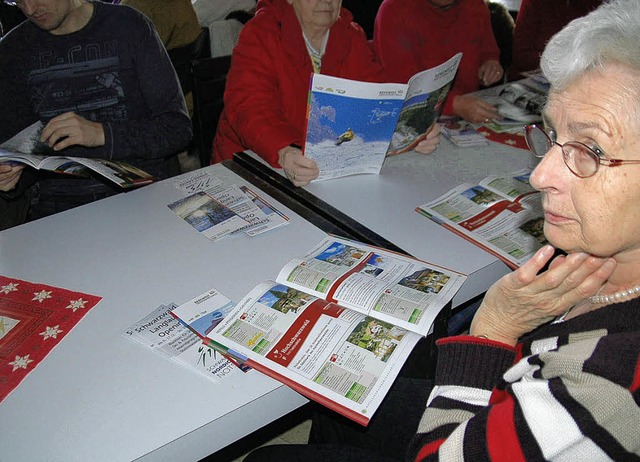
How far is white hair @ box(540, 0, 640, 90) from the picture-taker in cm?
88

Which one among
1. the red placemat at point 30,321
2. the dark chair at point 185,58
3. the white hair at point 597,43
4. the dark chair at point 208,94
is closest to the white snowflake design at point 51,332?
the red placemat at point 30,321

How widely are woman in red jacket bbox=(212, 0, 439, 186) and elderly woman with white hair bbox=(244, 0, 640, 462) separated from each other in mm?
946

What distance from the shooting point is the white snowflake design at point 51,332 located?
1203 mm

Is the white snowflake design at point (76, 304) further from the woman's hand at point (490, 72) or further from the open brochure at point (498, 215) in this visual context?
the woman's hand at point (490, 72)

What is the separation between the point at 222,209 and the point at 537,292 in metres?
0.92

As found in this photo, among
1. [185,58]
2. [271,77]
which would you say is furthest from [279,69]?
[185,58]

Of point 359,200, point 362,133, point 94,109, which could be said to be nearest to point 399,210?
point 359,200

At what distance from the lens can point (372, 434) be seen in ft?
4.25

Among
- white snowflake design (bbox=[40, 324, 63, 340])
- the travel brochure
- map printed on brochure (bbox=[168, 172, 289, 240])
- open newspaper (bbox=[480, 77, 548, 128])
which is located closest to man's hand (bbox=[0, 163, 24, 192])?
map printed on brochure (bbox=[168, 172, 289, 240])

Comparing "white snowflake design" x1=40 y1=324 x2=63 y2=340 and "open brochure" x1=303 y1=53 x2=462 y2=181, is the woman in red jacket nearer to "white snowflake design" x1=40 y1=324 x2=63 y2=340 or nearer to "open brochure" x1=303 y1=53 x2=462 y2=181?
"open brochure" x1=303 y1=53 x2=462 y2=181

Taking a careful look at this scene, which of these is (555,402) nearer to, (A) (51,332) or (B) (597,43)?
(B) (597,43)

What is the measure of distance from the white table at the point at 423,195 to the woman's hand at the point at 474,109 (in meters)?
0.20

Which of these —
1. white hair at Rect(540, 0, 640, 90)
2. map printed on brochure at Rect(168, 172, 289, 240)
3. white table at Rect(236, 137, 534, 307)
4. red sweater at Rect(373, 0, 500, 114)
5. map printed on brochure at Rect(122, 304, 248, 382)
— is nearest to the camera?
white hair at Rect(540, 0, 640, 90)

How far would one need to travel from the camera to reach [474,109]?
7.38 feet
